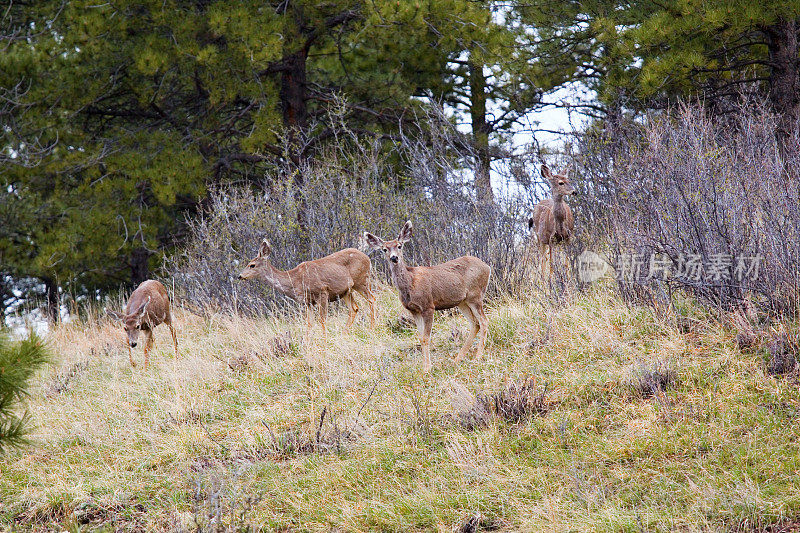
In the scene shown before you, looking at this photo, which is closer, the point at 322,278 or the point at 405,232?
the point at 405,232

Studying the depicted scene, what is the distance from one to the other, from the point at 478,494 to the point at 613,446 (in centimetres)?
102

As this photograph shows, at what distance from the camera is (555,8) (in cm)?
1512

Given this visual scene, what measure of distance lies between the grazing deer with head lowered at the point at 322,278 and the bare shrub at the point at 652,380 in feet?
13.9

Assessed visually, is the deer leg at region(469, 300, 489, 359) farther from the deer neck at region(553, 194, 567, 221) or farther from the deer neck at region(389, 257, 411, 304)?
the deer neck at region(553, 194, 567, 221)

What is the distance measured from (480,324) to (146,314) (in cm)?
480

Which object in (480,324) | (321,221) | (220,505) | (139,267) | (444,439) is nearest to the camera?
(220,505)

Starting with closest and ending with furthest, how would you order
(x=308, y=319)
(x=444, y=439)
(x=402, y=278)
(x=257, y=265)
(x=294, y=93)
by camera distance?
1. (x=444, y=439)
2. (x=402, y=278)
3. (x=308, y=319)
4. (x=257, y=265)
5. (x=294, y=93)

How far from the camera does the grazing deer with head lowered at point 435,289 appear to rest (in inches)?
312

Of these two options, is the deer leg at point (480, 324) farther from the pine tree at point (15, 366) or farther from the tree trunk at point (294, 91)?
the tree trunk at point (294, 91)

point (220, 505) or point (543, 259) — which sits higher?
point (543, 259)

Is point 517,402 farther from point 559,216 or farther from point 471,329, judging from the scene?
point 559,216

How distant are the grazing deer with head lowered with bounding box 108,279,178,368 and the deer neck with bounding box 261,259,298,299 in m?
1.42

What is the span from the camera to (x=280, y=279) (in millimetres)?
10719

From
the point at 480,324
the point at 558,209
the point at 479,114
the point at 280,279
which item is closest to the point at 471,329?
the point at 480,324
